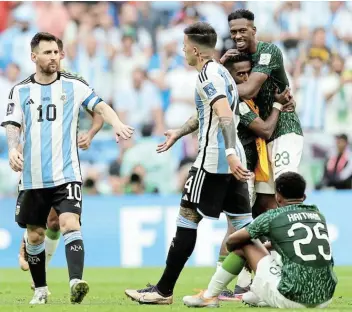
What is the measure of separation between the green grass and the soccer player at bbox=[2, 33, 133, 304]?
75 centimetres

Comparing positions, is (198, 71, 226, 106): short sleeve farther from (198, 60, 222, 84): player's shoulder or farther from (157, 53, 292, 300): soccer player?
(157, 53, 292, 300): soccer player

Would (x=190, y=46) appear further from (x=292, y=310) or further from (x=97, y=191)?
(x=97, y=191)

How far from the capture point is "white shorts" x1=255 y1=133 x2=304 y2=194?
936 centimetres

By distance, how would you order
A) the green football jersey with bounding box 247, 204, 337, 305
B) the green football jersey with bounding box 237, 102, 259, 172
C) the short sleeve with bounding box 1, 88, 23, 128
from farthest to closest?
the green football jersey with bounding box 237, 102, 259, 172 → the short sleeve with bounding box 1, 88, 23, 128 → the green football jersey with bounding box 247, 204, 337, 305

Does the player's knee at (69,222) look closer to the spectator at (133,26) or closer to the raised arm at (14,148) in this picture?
the raised arm at (14,148)

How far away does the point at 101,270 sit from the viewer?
14172 millimetres

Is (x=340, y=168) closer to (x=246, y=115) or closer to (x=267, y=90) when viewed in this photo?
(x=267, y=90)

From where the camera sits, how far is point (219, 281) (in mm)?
7383

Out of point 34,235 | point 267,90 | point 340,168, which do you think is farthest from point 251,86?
point 340,168

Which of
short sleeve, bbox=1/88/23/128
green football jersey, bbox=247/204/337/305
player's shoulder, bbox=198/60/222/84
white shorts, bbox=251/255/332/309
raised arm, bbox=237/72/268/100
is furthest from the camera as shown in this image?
raised arm, bbox=237/72/268/100

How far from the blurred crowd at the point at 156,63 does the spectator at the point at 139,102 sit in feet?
0.07

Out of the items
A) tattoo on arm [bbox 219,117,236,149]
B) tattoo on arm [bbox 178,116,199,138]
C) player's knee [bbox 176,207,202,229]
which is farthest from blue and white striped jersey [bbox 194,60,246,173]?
tattoo on arm [bbox 178,116,199,138]

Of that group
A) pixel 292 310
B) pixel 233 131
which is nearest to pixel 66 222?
pixel 233 131

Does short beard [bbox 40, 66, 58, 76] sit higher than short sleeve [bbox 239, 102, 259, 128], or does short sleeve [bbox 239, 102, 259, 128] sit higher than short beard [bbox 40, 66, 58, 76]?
short beard [bbox 40, 66, 58, 76]
